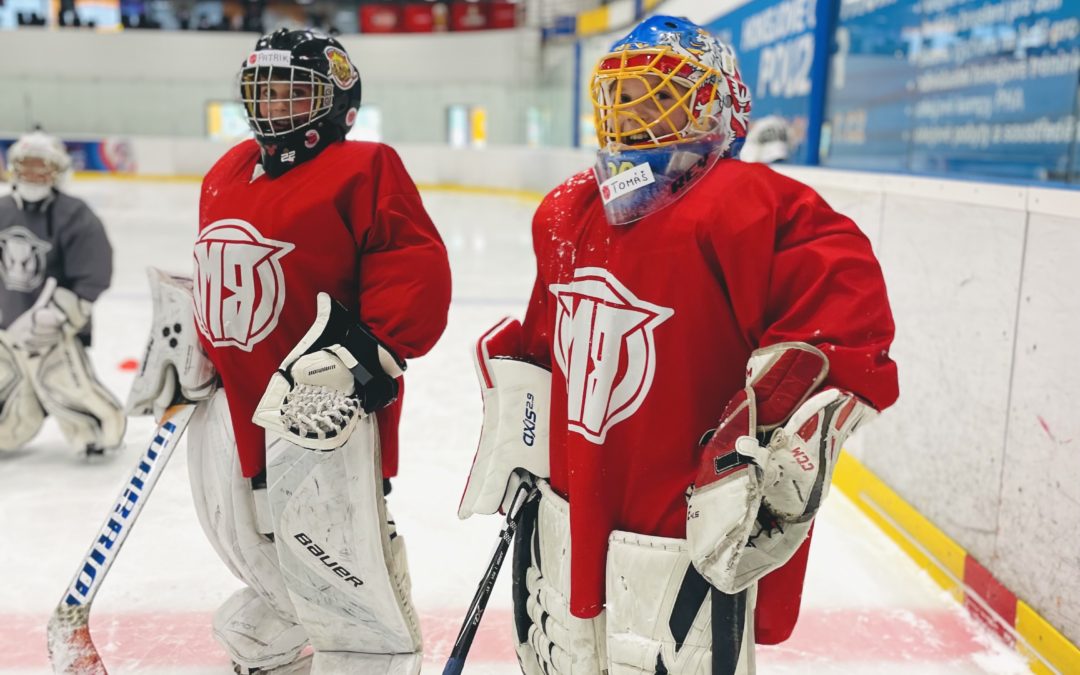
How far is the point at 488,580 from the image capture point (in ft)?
4.83

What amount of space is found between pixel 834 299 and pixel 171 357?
1.27 metres

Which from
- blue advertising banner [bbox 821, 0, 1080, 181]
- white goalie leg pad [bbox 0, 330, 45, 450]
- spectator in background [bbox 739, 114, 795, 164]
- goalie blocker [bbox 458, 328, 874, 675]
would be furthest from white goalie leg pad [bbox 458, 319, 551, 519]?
spectator in background [bbox 739, 114, 795, 164]

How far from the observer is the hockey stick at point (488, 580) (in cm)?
142

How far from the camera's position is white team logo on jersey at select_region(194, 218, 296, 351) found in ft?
5.35

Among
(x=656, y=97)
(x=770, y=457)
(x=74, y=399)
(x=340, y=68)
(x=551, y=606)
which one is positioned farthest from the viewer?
(x=74, y=399)

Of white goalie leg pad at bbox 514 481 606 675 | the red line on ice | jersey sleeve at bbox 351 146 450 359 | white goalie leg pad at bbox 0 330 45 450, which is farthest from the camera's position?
white goalie leg pad at bbox 0 330 45 450

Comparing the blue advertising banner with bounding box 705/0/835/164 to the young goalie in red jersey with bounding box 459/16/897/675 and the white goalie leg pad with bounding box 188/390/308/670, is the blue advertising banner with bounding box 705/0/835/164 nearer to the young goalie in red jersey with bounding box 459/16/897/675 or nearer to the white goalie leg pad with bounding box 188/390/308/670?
the white goalie leg pad with bounding box 188/390/308/670

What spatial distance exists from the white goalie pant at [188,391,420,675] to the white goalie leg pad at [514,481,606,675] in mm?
386

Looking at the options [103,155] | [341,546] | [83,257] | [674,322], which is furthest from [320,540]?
[103,155]

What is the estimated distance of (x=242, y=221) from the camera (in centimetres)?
164

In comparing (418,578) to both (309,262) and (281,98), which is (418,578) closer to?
(309,262)

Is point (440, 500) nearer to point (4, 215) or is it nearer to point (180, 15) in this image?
point (4, 215)

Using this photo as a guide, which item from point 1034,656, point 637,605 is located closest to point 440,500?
point 1034,656

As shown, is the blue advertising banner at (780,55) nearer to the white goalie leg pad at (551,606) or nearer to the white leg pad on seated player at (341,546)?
the white leg pad on seated player at (341,546)
